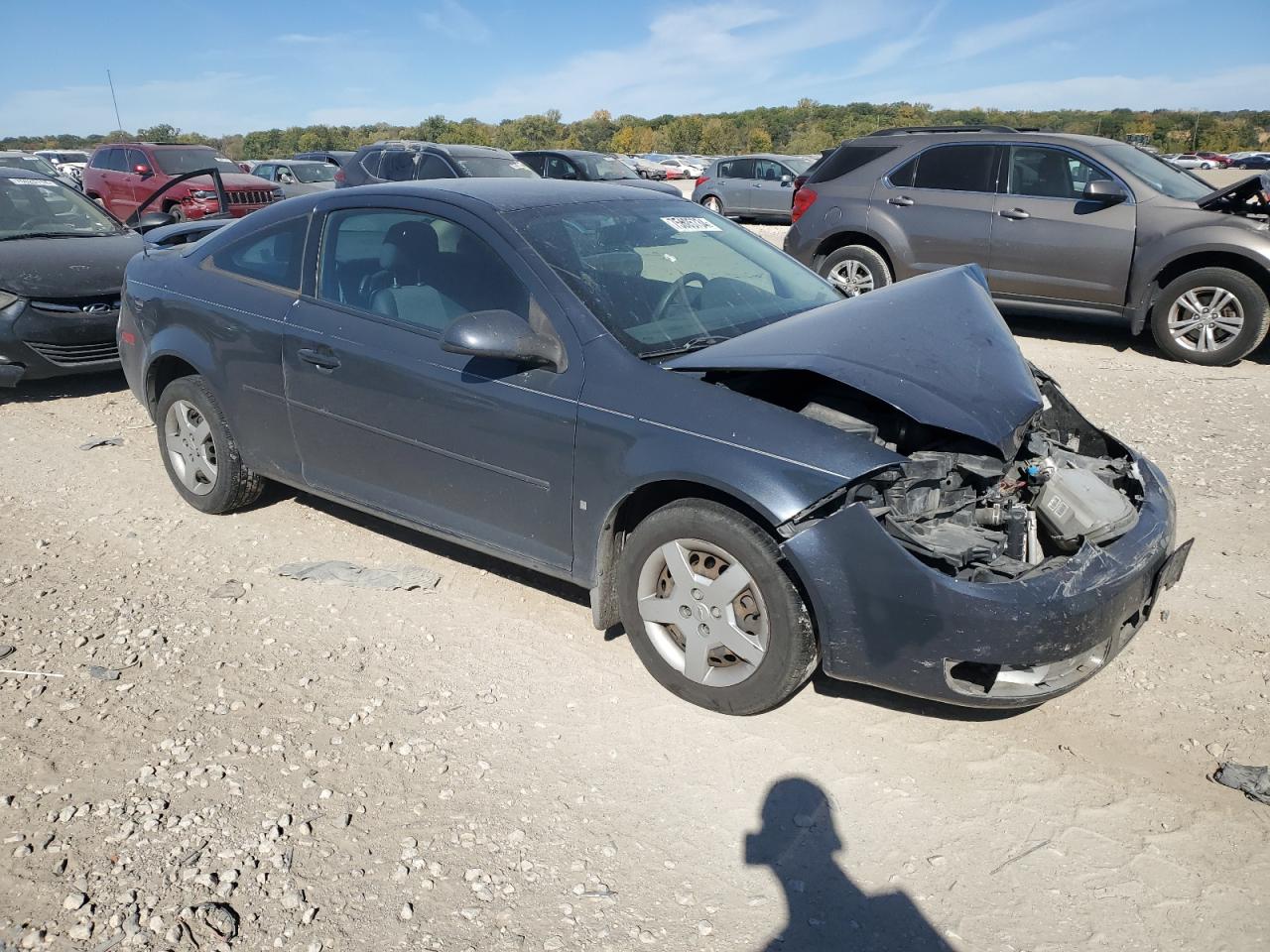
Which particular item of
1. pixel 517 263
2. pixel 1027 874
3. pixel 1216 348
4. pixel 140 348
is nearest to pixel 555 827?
pixel 1027 874

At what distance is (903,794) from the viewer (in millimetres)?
3025

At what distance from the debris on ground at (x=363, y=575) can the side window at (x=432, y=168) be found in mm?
10915

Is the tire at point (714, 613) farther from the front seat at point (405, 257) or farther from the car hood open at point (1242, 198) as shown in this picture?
the car hood open at point (1242, 198)

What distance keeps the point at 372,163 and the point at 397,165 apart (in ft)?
1.82

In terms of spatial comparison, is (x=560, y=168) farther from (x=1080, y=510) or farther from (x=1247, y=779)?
(x=1247, y=779)

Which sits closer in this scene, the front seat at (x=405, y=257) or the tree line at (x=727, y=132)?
the front seat at (x=405, y=257)

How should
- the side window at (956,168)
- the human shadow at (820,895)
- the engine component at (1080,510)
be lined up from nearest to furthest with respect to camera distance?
the human shadow at (820,895) → the engine component at (1080,510) → the side window at (956,168)

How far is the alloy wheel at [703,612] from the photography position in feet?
10.6

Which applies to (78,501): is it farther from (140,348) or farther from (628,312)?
(628,312)

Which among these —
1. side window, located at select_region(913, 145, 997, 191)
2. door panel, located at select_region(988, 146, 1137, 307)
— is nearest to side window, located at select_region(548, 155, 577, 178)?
side window, located at select_region(913, 145, 997, 191)

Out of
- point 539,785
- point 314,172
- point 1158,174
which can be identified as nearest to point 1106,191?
point 1158,174

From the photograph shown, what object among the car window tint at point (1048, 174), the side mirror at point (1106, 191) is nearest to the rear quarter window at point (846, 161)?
the car window tint at point (1048, 174)

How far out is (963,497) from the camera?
131 inches

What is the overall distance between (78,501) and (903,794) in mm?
4675
